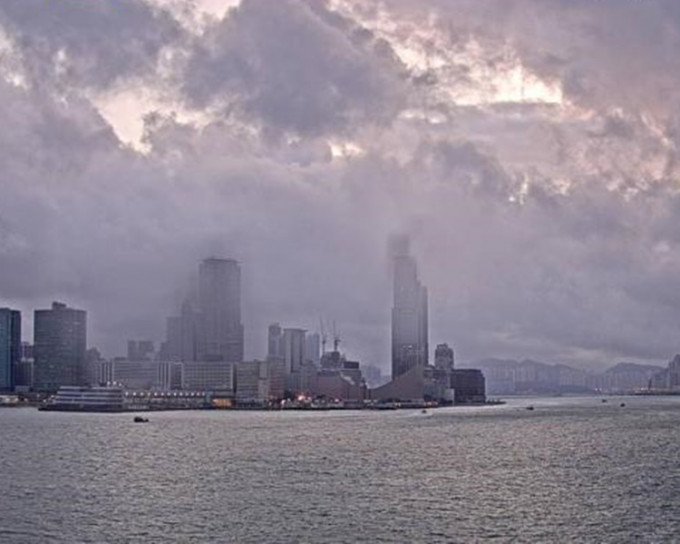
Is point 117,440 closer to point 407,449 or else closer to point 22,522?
point 407,449

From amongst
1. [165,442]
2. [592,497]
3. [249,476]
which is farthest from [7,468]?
[592,497]

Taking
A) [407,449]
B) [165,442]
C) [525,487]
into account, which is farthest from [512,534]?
[165,442]

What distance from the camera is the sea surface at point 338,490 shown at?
212 feet

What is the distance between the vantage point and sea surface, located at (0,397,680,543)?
64.6 m

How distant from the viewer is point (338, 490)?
273 ft

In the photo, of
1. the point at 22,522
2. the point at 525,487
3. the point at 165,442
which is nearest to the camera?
the point at 22,522

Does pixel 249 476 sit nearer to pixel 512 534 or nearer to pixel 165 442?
pixel 512 534

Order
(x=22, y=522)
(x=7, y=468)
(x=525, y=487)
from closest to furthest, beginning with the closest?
1. (x=22, y=522)
2. (x=525, y=487)
3. (x=7, y=468)

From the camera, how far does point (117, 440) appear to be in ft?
495

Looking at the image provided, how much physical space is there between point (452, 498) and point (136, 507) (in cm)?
2387

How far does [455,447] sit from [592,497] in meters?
53.4

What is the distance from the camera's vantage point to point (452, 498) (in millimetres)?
79625

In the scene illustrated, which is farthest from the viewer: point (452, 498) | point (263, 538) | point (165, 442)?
point (165, 442)

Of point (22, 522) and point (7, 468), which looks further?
point (7, 468)
